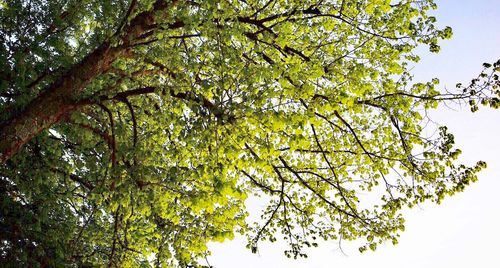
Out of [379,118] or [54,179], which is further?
[379,118]

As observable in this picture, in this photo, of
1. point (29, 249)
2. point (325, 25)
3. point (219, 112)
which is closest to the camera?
point (219, 112)

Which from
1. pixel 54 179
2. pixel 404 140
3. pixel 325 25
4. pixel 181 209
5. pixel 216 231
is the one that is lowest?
pixel 216 231

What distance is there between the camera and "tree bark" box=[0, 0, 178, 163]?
734 cm

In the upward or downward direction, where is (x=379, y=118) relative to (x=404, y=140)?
upward

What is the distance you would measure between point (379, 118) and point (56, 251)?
744cm

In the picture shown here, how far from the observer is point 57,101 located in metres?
7.61

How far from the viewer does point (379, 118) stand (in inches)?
382

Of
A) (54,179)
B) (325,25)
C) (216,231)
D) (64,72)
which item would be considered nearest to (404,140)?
(325,25)

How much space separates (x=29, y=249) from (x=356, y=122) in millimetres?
7561

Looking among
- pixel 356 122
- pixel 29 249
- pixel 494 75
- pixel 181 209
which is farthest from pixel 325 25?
pixel 29 249

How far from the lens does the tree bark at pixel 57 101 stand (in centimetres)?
734

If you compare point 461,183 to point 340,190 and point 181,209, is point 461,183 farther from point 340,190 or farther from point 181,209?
point 181,209

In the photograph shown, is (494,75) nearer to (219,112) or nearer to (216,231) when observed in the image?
(219,112)

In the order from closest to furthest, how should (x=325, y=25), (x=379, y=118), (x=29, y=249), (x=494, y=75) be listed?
(x=494, y=75) → (x=29, y=249) → (x=325, y=25) → (x=379, y=118)
